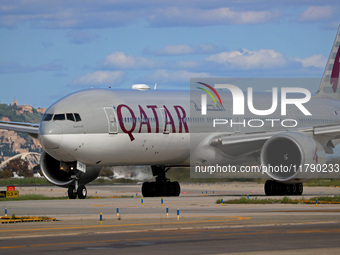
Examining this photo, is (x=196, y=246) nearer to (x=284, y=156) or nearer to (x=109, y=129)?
(x=109, y=129)

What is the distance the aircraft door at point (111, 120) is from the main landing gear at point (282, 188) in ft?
25.7

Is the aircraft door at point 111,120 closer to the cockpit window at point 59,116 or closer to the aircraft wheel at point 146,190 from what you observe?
the cockpit window at point 59,116

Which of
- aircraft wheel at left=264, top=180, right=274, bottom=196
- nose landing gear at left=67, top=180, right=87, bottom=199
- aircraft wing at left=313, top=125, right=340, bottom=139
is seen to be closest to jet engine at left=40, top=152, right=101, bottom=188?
nose landing gear at left=67, top=180, right=87, bottom=199

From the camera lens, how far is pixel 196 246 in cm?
1666

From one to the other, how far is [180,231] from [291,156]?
1794 centimetres

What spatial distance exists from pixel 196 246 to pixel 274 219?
6.76 meters

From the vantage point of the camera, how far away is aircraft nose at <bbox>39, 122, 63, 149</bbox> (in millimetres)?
33719

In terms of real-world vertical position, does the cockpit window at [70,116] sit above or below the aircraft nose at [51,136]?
above

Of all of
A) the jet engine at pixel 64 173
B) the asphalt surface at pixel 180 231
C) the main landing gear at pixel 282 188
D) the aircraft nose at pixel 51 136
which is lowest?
the asphalt surface at pixel 180 231

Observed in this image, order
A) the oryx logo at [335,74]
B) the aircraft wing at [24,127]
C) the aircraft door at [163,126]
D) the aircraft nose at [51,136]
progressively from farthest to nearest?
1. the oryx logo at [335,74]
2. the aircraft wing at [24,127]
3. the aircraft door at [163,126]
4. the aircraft nose at [51,136]

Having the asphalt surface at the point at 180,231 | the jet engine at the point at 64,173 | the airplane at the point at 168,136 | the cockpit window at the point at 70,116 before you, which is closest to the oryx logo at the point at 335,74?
the airplane at the point at 168,136

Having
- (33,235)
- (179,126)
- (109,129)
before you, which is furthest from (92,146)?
(33,235)

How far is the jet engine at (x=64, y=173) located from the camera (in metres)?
35.8

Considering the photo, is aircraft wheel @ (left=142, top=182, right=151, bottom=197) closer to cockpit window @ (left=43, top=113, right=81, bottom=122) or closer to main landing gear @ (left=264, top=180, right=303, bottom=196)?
main landing gear @ (left=264, top=180, right=303, bottom=196)
